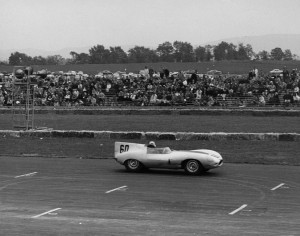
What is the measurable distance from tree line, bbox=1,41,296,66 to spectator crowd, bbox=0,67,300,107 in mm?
37350

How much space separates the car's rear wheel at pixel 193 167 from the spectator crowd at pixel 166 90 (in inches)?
929

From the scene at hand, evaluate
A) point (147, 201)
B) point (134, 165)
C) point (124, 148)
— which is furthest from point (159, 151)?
point (147, 201)

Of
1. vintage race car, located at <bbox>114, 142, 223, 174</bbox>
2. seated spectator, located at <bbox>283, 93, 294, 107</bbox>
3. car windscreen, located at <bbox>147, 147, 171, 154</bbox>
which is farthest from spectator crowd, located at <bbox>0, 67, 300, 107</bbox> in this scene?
car windscreen, located at <bbox>147, 147, 171, 154</bbox>

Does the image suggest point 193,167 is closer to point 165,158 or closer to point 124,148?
point 165,158

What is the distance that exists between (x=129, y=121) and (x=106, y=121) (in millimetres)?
1586

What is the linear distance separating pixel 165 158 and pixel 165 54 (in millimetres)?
74295

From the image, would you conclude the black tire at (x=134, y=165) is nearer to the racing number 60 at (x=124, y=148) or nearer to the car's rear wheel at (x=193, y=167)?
the racing number 60 at (x=124, y=148)

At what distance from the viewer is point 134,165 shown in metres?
18.7

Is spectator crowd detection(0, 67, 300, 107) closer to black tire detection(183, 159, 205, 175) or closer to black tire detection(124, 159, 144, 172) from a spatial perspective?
black tire detection(124, 159, 144, 172)

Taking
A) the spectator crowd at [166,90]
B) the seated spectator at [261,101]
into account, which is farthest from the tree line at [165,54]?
the seated spectator at [261,101]

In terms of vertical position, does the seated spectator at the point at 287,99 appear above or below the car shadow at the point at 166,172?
above

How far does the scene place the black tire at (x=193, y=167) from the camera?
17891 mm

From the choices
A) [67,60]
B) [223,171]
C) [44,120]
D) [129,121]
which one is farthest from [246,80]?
[67,60]

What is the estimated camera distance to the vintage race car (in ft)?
58.6
